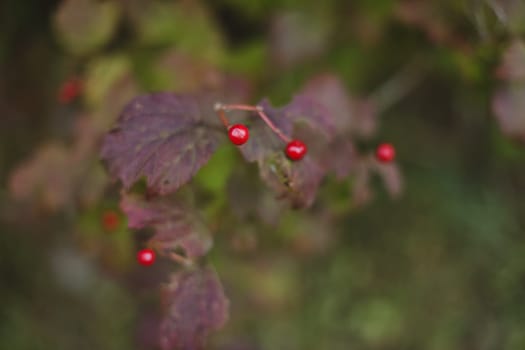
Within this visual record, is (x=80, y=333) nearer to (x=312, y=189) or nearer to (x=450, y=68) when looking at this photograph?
(x=312, y=189)

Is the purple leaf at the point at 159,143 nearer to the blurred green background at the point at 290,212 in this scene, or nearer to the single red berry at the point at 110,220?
the blurred green background at the point at 290,212

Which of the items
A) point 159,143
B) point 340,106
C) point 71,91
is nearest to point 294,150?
point 159,143

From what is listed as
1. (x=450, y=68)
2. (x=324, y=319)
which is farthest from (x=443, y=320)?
(x=450, y=68)

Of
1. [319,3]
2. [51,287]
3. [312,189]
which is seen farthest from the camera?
[51,287]

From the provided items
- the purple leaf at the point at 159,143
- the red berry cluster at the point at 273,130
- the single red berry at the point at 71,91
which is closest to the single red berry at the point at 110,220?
the single red berry at the point at 71,91

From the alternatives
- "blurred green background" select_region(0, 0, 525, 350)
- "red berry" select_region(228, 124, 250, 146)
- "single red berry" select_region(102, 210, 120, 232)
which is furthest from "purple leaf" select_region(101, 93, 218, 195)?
"single red berry" select_region(102, 210, 120, 232)

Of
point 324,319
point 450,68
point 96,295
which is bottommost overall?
point 324,319
